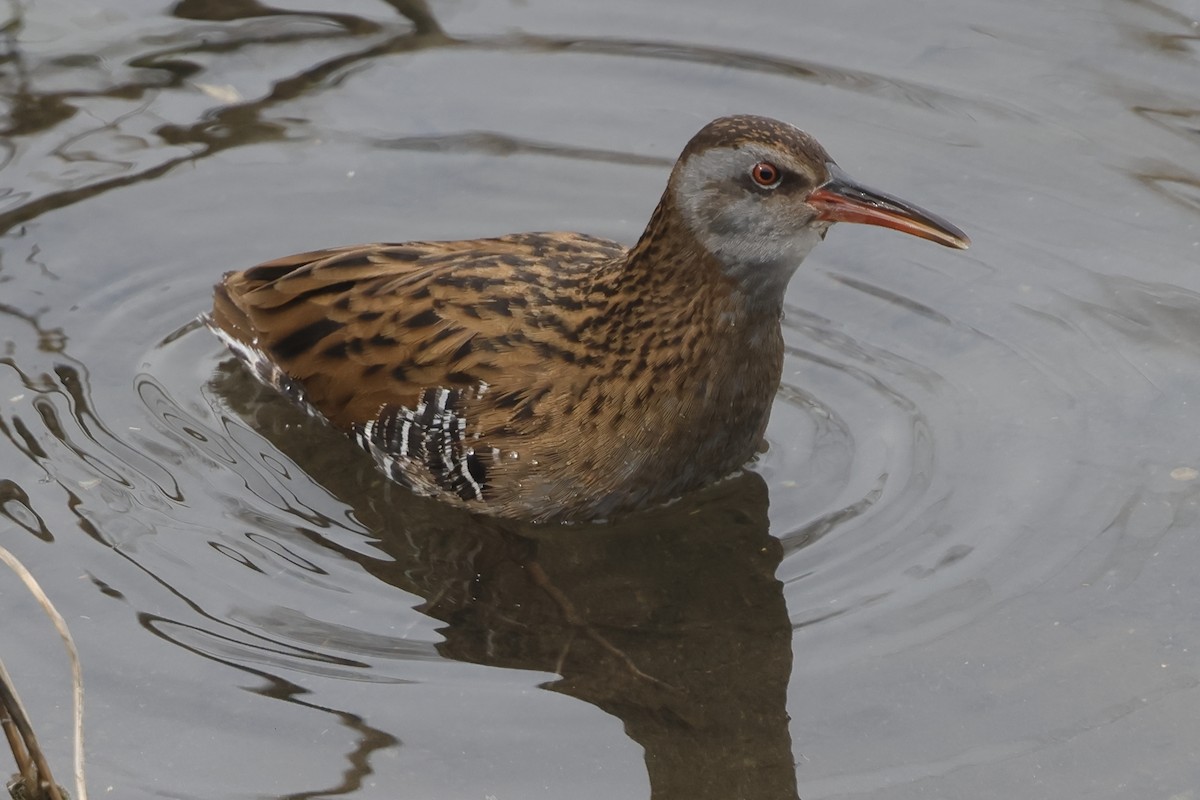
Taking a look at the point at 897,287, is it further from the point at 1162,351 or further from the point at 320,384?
the point at 320,384

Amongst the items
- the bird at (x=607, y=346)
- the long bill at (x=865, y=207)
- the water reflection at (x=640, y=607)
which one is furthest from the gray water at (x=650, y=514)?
the long bill at (x=865, y=207)

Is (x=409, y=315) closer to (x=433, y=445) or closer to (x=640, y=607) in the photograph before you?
(x=433, y=445)

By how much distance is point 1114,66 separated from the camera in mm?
8578

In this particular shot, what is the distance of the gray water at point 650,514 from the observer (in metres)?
5.51

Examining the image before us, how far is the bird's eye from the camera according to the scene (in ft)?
19.5

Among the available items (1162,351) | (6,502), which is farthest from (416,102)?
(1162,351)

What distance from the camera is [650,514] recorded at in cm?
652

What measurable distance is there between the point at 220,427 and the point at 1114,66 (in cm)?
436

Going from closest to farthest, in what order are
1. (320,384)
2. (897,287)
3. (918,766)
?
(918,766), (320,384), (897,287)

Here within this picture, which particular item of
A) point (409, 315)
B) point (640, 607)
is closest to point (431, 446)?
point (409, 315)

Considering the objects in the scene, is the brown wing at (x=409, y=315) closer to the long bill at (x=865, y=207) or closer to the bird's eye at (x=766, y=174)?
the bird's eye at (x=766, y=174)

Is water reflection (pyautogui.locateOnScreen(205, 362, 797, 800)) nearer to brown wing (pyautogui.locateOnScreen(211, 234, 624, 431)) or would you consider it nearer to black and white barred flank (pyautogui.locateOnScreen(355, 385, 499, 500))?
black and white barred flank (pyautogui.locateOnScreen(355, 385, 499, 500))

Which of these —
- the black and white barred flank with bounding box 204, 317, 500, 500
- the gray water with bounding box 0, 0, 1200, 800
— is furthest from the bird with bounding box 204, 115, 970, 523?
the gray water with bounding box 0, 0, 1200, 800

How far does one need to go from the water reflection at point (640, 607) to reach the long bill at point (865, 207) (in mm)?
1163
